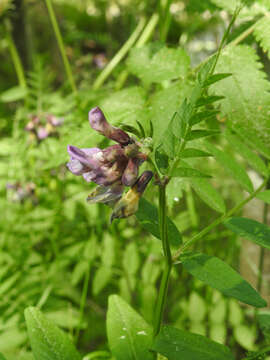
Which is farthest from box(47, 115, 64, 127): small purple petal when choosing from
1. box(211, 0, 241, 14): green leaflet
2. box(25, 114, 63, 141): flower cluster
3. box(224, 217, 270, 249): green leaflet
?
box(224, 217, 270, 249): green leaflet

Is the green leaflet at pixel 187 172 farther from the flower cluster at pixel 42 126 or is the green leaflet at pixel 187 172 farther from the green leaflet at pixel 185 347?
the flower cluster at pixel 42 126

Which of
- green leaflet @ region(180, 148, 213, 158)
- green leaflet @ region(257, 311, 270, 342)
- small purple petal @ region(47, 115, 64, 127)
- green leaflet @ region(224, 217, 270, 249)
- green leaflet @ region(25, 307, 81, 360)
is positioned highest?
small purple petal @ region(47, 115, 64, 127)

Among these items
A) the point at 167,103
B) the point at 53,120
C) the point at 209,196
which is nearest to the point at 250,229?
the point at 209,196

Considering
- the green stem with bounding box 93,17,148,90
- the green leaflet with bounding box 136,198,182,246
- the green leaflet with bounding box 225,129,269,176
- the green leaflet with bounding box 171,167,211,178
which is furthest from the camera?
the green stem with bounding box 93,17,148,90

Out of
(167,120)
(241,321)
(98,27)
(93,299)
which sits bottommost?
(241,321)

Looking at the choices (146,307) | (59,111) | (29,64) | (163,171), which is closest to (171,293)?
(146,307)

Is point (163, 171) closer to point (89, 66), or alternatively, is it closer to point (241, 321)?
point (241, 321)

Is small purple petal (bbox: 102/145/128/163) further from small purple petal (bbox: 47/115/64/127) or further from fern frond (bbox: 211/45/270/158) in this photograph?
small purple petal (bbox: 47/115/64/127)

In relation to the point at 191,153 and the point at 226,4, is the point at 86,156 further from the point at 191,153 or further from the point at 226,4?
the point at 226,4
